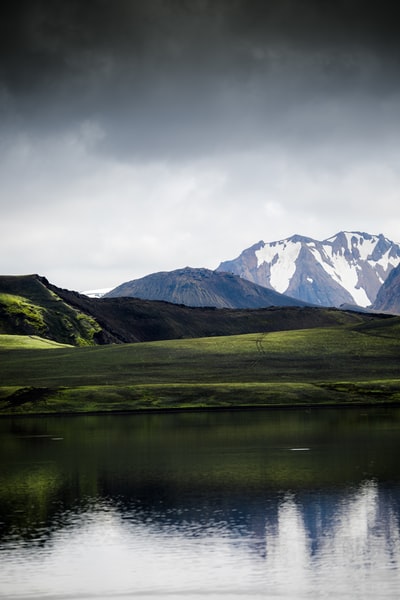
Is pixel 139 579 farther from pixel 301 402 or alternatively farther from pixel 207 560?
A: pixel 301 402

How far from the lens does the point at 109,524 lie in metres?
42.6

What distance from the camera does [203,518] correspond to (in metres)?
42.7

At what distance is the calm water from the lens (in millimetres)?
30672

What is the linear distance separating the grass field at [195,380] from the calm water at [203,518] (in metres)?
53.7

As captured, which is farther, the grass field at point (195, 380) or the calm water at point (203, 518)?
the grass field at point (195, 380)

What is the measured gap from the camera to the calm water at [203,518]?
30672 millimetres

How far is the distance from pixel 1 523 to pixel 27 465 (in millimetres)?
25845

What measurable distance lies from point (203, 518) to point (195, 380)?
121185 mm

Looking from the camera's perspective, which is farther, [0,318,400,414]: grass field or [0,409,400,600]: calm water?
[0,318,400,414]: grass field

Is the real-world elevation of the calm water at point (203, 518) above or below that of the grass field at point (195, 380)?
below

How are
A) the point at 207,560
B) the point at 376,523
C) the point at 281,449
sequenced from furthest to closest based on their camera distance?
the point at 281,449, the point at 376,523, the point at 207,560

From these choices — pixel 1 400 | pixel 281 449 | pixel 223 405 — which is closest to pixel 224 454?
pixel 281 449

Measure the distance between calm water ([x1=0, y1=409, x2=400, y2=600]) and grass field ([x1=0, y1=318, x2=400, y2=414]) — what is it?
176ft

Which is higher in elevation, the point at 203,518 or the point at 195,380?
the point at 195,380
